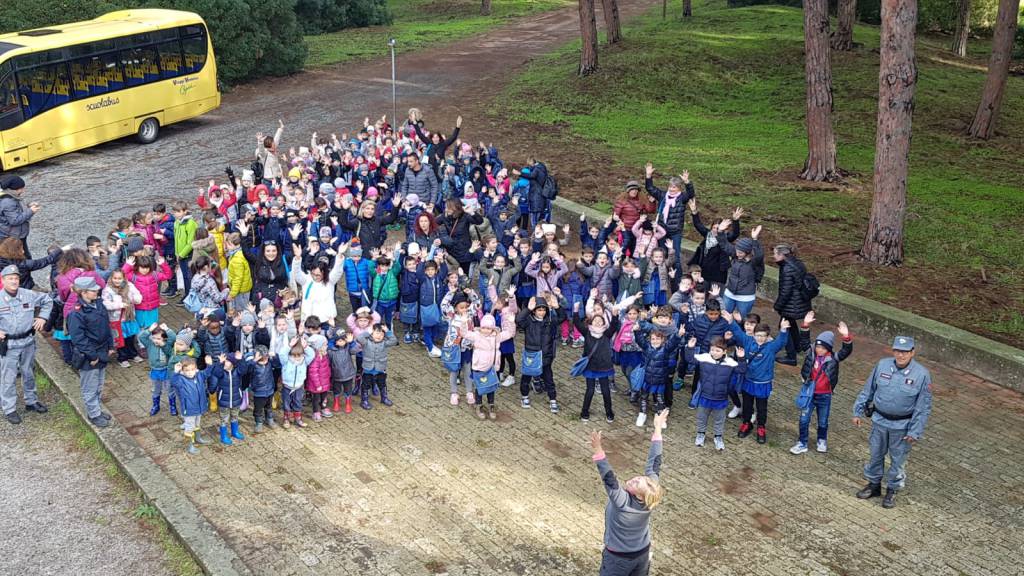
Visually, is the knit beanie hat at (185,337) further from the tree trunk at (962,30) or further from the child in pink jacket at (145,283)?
the tree trunk at (962,30)

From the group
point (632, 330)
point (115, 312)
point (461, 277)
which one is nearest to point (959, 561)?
point (632, 330)

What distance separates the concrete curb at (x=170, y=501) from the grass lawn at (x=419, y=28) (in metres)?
26.2

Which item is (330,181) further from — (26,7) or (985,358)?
(26,7)

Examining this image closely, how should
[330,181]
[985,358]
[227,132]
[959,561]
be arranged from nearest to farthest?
[959,561] → [985,358] → [330,181] → [227,132]

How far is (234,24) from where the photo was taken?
30.1m

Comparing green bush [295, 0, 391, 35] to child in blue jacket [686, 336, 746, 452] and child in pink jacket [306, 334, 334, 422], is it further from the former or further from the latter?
child in blue jacket [686, 336, 746, 452]

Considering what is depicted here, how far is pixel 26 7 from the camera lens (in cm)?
2675

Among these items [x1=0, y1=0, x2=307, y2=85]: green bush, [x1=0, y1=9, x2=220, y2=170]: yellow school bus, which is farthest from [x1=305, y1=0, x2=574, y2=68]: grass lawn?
[x1=0, y1=9, x2=220, y2=170]: yellow school bus

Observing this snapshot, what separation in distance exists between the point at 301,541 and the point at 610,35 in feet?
90.2

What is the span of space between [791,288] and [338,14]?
35173mm

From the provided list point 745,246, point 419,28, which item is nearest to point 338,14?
point 419,28

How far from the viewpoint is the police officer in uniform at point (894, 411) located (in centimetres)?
896

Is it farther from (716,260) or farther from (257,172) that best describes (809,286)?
(257,172)

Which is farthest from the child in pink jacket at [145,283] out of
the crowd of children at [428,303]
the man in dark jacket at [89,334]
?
the man in dark jacket at [89,334]
